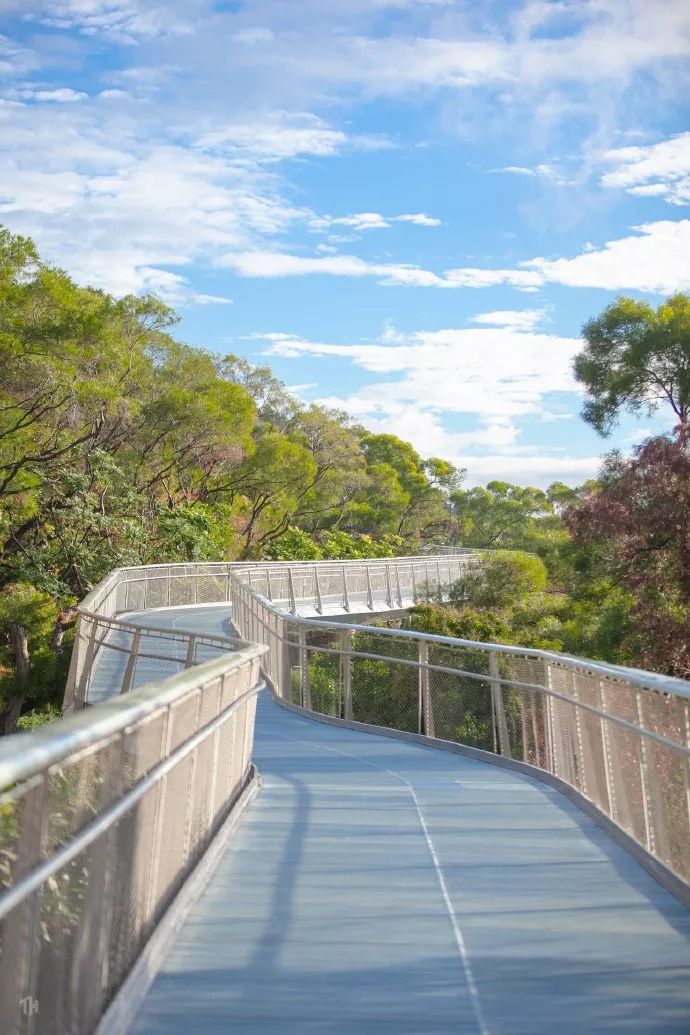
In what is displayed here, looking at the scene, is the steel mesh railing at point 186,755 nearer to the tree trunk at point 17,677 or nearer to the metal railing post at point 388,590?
the metal railing post at point 388,590

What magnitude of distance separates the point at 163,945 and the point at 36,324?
31613mm

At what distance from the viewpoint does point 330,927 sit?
19.2 ft

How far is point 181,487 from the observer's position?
198 ft

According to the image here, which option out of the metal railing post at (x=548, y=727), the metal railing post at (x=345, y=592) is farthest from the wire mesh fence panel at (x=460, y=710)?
the metal railing post at (x=345, y=592)

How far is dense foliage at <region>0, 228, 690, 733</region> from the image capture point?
29766 millimetres

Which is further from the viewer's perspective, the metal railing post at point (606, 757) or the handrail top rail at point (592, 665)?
the metal railing post at point (606, 757)

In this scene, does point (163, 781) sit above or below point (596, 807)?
above

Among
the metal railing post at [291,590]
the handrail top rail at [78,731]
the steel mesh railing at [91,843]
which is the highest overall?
the metal railing post at [291,590]

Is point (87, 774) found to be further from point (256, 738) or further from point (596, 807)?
point (256, 738)

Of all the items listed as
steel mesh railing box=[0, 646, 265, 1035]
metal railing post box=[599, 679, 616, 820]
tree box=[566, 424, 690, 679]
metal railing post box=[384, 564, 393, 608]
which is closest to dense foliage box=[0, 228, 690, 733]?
tree box=[566, 424, 690, 679]

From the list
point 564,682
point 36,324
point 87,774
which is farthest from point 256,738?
point 36,324

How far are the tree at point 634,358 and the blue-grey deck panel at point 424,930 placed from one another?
100 feet

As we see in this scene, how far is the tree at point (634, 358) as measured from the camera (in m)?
38.0

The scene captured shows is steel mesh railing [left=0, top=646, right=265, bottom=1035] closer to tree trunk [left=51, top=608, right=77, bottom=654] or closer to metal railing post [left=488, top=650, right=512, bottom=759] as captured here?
metal railing post [left=488, top=650, right=512, bottom=759]
